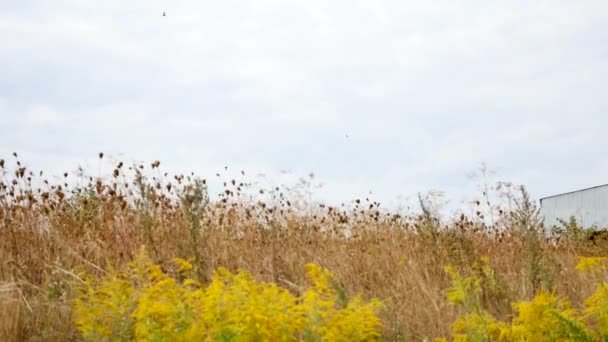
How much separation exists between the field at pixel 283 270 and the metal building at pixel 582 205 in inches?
601

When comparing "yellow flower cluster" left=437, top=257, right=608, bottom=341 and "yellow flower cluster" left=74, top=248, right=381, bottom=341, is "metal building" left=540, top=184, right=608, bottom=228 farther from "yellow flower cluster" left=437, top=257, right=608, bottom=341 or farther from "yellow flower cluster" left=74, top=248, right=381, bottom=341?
"yellow flower cluster" left=74, top=248, right=381, bottom=341

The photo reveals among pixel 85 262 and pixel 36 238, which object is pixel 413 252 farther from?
pixel 36 238

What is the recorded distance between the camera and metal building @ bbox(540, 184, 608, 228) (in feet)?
77.9

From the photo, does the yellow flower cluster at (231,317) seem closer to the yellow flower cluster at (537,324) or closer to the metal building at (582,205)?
the yellow flower cluster at (537,324)

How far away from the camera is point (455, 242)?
243 inches

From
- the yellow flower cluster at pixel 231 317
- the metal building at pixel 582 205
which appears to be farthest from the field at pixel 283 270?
the metal building at pixel 582 205

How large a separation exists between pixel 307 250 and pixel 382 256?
2.59ft

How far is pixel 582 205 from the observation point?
24.6 m

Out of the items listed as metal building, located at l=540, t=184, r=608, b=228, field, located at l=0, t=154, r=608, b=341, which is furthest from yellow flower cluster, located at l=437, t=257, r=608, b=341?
metal building, located at l=540, t=184, r=608, b=228

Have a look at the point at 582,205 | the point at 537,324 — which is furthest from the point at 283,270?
the point at 582,205

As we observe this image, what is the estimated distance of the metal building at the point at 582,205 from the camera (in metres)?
23.8

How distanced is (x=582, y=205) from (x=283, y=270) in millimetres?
20852

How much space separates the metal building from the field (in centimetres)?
1526

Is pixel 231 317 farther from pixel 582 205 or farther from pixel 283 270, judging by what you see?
pixel 582 205
